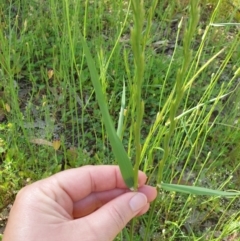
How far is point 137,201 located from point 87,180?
181 millimetres

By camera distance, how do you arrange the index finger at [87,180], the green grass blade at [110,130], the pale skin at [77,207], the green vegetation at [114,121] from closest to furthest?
the green grass blade at [110,130] → the pale skin at [77,207] → the index finger at [87,180] → the green vegetation at [114,121]

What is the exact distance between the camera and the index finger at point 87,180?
950 mm

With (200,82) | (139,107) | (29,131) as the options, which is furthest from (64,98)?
(139,107)

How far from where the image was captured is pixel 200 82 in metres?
1.71

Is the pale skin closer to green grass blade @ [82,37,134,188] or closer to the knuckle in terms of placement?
the knuckle

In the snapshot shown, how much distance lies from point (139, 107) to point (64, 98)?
41.1 inches

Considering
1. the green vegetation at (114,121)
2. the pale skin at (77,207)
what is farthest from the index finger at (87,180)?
the green vegetation at (114,121)

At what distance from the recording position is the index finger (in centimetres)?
95

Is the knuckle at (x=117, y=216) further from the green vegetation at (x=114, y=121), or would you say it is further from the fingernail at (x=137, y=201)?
the green vegetation at (x=114, y=121)

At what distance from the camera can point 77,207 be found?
1002mm

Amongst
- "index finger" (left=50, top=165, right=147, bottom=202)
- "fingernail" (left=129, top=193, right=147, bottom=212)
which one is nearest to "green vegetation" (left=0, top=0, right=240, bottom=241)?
"index finger" (left=50, top=165, right=147, bottom=202)

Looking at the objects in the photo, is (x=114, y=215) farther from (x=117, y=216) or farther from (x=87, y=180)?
(x=87, y=180)

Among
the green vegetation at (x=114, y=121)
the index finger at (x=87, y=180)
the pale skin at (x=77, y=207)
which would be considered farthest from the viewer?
the green vegetation at (x=114, y=121)

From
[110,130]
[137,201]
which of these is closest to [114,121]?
[137,201]
